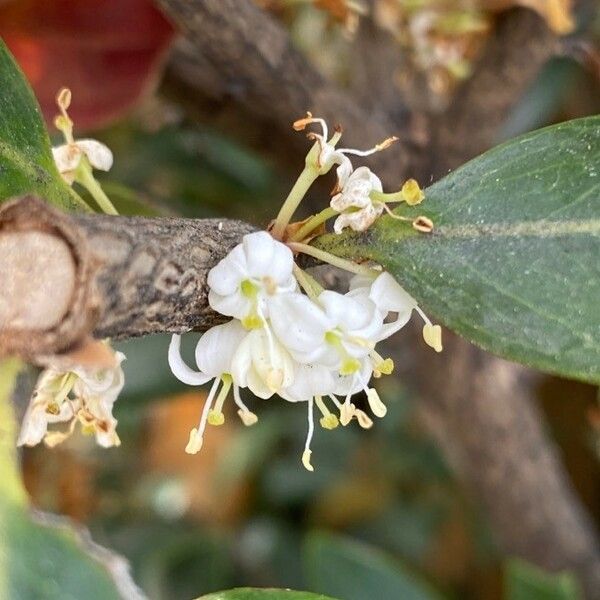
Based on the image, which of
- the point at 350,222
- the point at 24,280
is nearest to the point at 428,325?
the point at 350,222

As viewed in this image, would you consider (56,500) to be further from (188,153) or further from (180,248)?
(180,248)

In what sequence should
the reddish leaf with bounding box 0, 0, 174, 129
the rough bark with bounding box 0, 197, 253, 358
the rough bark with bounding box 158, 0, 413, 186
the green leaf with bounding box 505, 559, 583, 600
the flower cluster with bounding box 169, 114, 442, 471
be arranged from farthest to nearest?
the green leaf with bounding box 505, 559, 583, 600 → the reddish leaf with bounding box 0, 0, 174, 129 → the rough bark with bounding box 158, 0, 413, 186 → the flower cluster with bounding box 169, 114, 442, 471 → the rough bark with bounding box 0, 197, 253, 358

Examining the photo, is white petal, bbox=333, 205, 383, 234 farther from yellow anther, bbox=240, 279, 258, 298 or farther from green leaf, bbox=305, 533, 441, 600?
green leaf, bbox=305, 533, 441, 600

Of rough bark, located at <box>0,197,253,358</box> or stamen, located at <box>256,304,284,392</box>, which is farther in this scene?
stamen, located at <box>256,304,284,392</box>

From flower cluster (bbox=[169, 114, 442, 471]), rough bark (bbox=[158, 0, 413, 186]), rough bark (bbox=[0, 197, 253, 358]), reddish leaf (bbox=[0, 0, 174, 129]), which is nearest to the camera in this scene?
rough bark (bbox=[0, 197, 253, 358])

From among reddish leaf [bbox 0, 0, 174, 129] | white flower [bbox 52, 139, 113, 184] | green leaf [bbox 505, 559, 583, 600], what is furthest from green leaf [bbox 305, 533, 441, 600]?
white flower [bbox 52, 139, 113, 184]

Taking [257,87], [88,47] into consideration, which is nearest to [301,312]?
[257,87]

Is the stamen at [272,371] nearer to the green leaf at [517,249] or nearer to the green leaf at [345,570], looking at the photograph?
the green leaf at [517,249]

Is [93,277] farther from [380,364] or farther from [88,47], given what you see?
[88,47]
